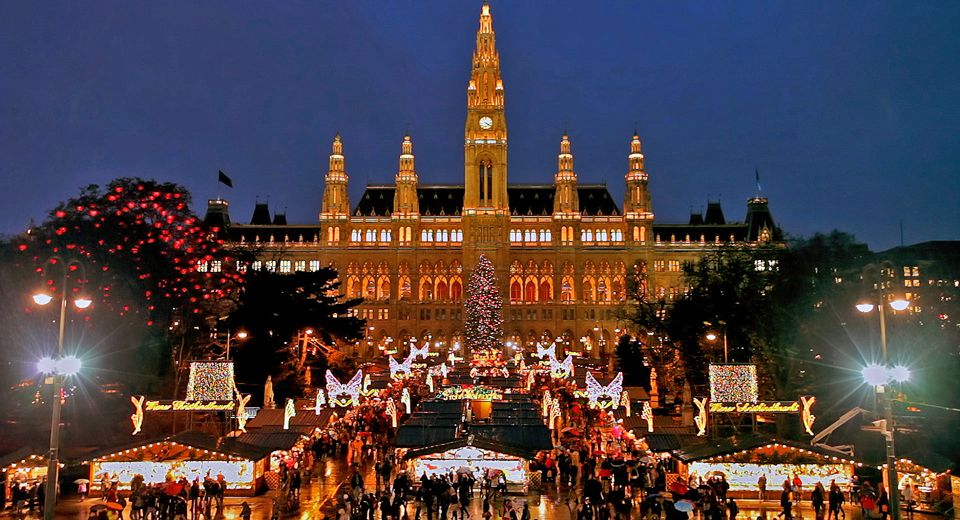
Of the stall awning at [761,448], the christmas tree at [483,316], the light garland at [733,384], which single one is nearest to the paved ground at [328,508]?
the stall awning at [761,448]

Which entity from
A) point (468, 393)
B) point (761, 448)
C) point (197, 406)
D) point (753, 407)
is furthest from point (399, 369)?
point (761, 448)

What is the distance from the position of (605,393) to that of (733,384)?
900 cm

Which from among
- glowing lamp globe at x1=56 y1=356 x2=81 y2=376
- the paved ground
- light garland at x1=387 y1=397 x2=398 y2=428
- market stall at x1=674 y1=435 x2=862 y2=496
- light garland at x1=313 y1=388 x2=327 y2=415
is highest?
glowing lamp globe at x1=56 y1=356 x2=81 y2=376

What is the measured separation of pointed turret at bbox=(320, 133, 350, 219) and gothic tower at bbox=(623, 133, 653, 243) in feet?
123

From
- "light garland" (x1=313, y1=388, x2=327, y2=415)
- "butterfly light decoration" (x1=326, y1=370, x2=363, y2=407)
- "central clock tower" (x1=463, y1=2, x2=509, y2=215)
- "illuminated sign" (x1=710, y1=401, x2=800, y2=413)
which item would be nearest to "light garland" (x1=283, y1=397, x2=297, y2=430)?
"light garland" (x1=313, y1=388, x2=327, y2=415)

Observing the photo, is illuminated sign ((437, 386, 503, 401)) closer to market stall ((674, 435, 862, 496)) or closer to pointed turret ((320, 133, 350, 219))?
market stall ((674, 435, 862, 496))

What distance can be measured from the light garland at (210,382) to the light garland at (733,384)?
17516 mm

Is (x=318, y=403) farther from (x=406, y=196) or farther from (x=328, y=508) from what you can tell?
(x=406, y=196)

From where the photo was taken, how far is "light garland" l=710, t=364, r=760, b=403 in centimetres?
2744

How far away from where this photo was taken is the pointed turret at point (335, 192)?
10119 centimetres

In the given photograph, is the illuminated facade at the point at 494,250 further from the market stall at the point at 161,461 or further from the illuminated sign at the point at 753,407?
the market stall at the point at 161,461

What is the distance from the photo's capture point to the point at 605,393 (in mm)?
35750

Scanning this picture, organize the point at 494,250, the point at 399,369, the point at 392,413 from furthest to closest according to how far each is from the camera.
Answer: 1. the point at 494,250
2. the point at 399,369
3. the point at 392,413

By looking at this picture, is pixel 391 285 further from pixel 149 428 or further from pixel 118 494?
pixel 118 494
